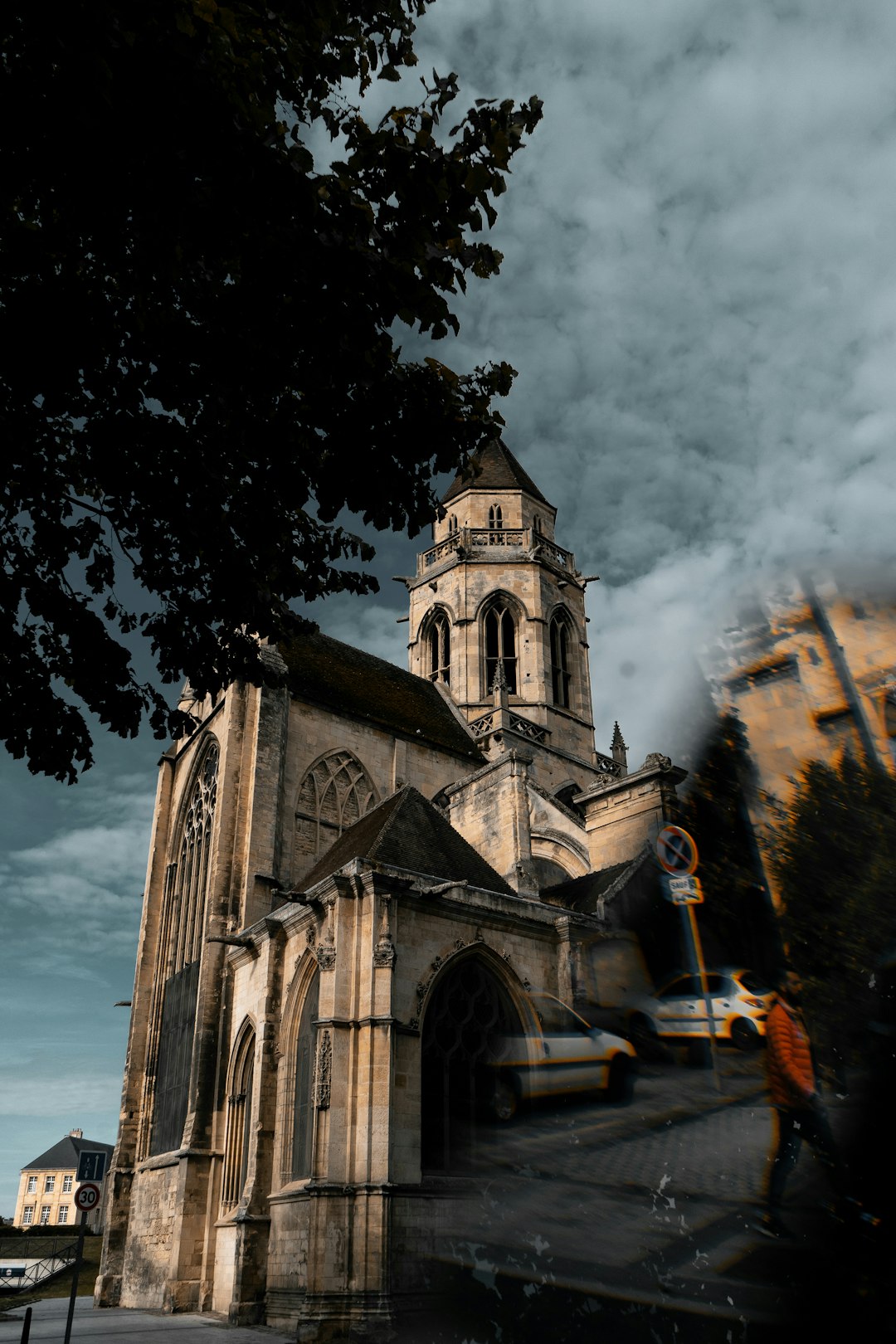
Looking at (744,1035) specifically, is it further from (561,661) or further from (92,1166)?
(561,661)

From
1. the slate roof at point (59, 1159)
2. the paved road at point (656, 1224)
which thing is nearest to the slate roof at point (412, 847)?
the paved road at point (656, 1224)

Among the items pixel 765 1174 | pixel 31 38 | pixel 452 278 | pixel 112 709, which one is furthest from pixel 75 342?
pixel 765 1174

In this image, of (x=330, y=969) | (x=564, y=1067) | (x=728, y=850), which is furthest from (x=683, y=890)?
(x=330, y=969)

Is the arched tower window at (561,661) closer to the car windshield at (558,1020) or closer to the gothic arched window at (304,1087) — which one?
the gothic arched window at (304,1087)

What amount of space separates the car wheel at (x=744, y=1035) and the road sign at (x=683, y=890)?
325mm

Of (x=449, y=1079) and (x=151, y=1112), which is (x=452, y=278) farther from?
(x=151, y=1112)

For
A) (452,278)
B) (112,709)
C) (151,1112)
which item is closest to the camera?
(452,278)

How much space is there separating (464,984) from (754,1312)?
474 inches

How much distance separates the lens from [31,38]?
14.9 ft

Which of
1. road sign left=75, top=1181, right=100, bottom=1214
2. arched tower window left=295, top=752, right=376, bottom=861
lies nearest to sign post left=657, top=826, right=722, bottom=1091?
road sign left=75, top=1181, right=100, bottom=1214

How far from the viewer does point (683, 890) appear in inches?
106

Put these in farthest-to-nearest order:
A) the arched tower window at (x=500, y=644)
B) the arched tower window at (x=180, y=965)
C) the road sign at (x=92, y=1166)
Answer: the arched tower window at (x=500, y=644) < the arched tower window at (x=180, y=965) < the road sign at (x=92, y=1166)

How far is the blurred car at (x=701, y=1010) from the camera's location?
2359 millimetres

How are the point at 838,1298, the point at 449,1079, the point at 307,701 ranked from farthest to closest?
the point at 307,701, the point at 449,1079, the point at 838,1298
